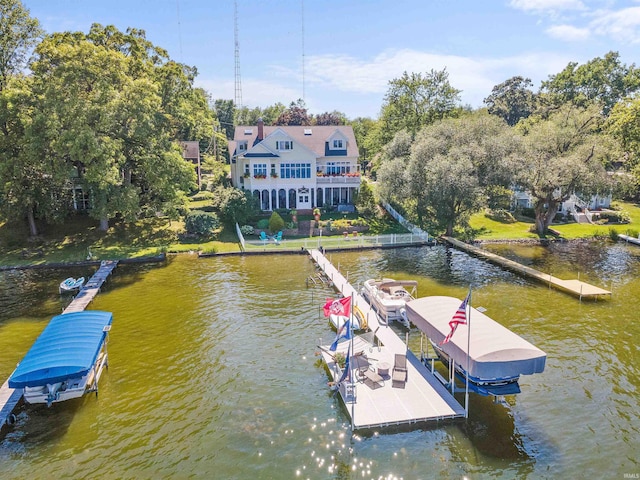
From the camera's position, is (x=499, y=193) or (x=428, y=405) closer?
(x=428, y=405)

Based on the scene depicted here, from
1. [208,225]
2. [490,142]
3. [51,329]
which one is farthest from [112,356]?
[490,142]

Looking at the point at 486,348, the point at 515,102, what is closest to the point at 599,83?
the point at 515,102

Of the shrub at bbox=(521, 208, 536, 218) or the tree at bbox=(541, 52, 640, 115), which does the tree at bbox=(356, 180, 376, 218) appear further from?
the tree at bbox=(541, 52, 640, 115)

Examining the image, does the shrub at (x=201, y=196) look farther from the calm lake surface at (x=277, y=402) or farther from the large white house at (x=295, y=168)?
the calm lake surface at (x=277, y=402)

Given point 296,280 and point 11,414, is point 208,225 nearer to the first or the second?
point 296,280

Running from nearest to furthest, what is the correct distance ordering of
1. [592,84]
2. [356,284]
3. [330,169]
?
1. [356,284]
2. [330,169]
3. [592,84]

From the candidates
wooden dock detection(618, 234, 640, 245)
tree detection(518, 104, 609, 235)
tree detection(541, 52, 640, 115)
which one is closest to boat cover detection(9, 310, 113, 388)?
tree detection(518, 104, 609, 235)

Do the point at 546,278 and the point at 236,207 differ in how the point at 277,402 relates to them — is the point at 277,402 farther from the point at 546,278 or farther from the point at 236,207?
the point at 236,207
